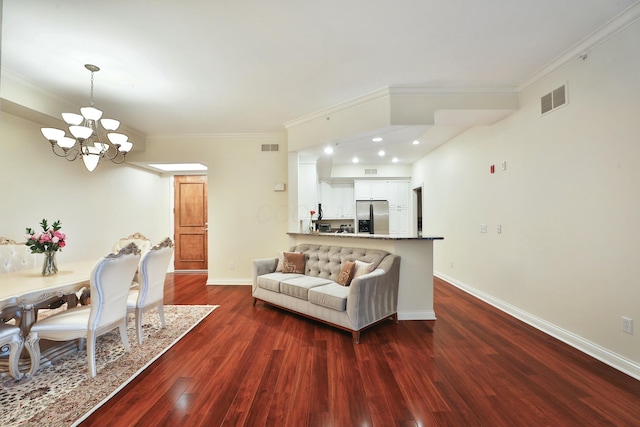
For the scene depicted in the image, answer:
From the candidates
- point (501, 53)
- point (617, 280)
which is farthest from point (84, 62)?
point (617, 280)

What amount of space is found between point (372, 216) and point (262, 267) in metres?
4.10

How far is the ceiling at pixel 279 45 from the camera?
2162 millimetres

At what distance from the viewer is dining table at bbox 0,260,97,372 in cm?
202

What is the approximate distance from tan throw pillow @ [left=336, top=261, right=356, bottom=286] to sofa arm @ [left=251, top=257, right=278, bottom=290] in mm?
1220

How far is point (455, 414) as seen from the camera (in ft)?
5.89

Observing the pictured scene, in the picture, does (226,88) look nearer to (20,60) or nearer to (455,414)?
(20,60)

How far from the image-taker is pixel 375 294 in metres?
3.04

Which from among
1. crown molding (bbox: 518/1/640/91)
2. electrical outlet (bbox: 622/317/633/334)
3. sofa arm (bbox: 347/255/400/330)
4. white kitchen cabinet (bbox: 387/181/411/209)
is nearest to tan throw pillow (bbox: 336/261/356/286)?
sofa arm (bbox: 347/255/400/330)

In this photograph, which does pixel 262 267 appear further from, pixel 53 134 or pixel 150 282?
pixel 53 134

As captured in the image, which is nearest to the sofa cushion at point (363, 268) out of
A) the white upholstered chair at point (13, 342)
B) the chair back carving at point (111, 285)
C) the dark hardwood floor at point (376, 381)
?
the dark hardwood floor at point (376, 381)

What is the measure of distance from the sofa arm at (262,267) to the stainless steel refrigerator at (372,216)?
146 inches

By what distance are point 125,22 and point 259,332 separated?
316 cm

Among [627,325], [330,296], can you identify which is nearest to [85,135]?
[330,296]

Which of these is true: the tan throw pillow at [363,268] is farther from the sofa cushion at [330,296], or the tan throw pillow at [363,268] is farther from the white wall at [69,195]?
the white wall at [69,195]
